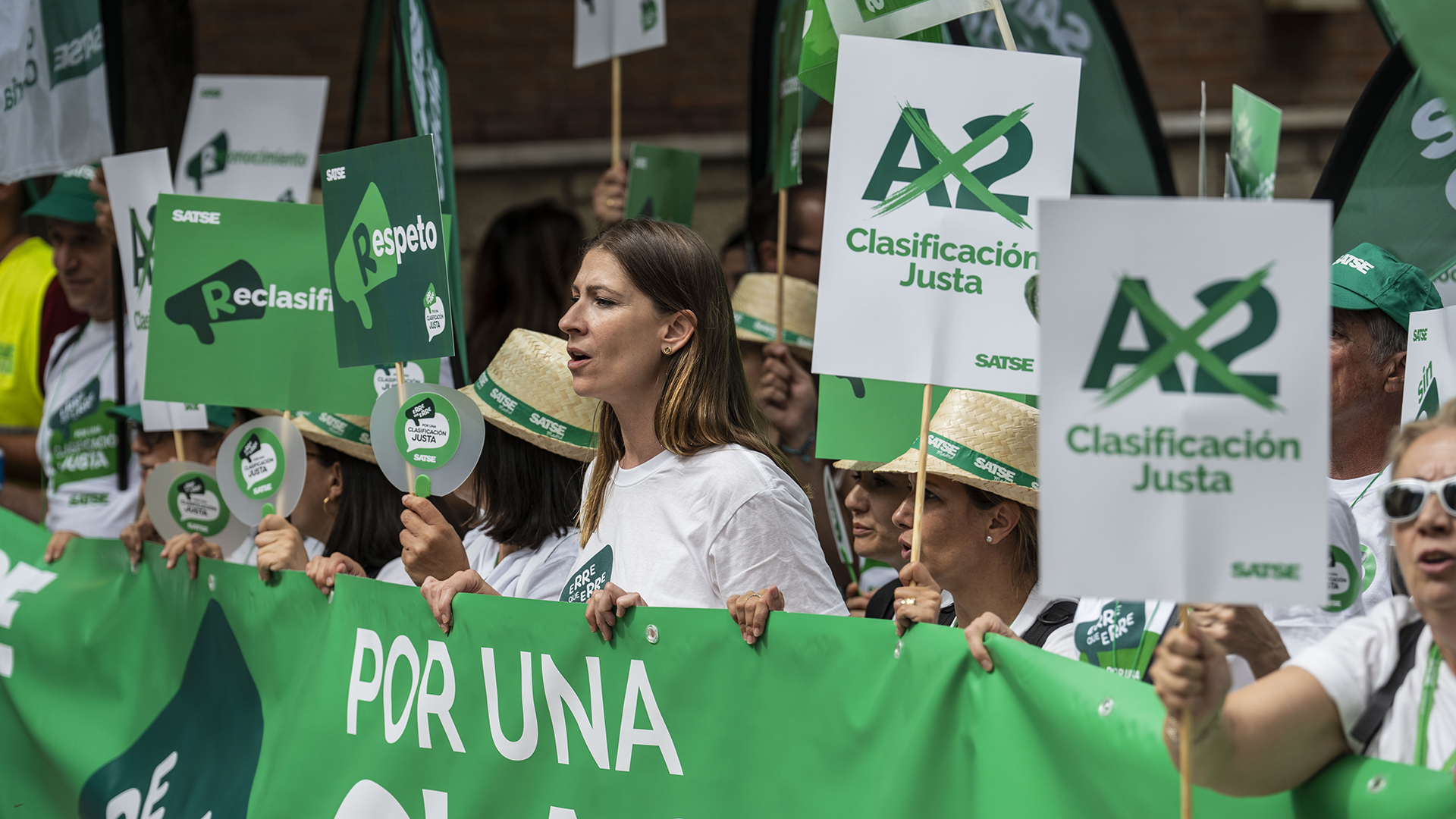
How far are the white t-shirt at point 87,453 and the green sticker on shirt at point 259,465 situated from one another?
1424 mm

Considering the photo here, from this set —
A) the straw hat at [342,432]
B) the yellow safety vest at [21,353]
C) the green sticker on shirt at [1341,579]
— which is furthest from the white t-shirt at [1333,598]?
the yellow safety vest at [21,353]

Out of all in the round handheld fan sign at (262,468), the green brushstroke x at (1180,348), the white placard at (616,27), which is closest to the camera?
the green brushstroke x at (1180,348)

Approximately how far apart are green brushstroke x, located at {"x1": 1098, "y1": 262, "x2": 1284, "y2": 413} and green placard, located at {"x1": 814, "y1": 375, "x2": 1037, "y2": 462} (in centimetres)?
154

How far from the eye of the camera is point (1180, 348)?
168 cm

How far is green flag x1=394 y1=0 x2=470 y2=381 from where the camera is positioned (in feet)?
13.4

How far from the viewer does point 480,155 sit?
796 cm

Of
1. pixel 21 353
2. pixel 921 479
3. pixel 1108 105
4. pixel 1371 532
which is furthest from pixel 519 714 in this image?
pixel 21 353

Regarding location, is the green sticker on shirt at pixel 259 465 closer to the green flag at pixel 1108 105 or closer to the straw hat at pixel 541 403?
the straw hat at pixel 541 403

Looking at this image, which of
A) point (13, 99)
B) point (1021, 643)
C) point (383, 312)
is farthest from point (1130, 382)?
point (13, 99)

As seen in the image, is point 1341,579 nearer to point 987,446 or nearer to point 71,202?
point 987,446

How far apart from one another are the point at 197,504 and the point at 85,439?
4.38ft

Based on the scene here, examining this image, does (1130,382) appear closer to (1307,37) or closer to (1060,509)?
(1060,509)

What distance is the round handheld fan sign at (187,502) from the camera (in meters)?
3.81

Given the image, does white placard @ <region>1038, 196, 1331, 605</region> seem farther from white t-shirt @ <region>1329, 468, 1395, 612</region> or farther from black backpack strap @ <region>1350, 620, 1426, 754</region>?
white t-shirt @ <region>1329, 468, 1395, 612</region>
